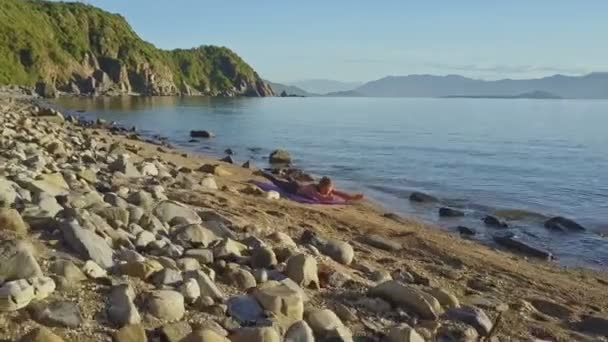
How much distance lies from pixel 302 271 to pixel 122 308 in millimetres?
2203

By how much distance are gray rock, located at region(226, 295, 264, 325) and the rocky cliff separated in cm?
8989

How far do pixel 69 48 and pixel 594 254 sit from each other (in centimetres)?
12755

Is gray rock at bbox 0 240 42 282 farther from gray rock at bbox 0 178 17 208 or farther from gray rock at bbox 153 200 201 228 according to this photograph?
gray rock at bbox 153 200 201 228

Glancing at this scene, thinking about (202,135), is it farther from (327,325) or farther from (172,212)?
(327,325)

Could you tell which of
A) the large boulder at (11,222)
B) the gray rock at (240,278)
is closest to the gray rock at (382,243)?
the gray rock at (240,278)

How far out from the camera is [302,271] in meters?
6.20

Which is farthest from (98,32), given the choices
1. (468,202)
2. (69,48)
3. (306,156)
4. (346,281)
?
(346,281)

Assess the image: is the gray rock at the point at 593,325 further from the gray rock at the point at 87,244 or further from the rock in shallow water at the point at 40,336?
the rock in shallow water at the point at 40,336

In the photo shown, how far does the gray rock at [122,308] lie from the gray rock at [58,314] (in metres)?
0.23

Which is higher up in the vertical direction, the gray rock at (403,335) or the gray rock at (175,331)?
the gray rock at (175,331)

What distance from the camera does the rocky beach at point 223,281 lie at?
4.43 m

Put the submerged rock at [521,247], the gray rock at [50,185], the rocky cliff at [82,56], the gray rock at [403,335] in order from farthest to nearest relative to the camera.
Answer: the rocky cliff at [82,56] < the submerged rock at [521,247] < the gray rock at [50,185] < the gray rock at [403,335]

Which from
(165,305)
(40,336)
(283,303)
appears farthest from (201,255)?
(40,336)

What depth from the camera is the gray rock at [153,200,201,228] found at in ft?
25.6
